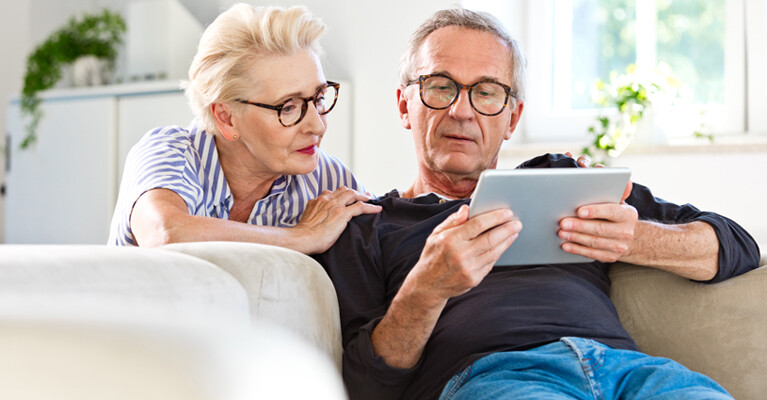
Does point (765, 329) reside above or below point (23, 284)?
below

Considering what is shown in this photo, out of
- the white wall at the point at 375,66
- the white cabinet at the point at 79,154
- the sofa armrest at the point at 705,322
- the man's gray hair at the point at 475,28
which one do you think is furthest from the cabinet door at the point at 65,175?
the sofa armrest at the point at 705,322

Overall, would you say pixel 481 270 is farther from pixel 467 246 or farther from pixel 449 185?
pixel 449 185

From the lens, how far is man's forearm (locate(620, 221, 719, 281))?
127 cm

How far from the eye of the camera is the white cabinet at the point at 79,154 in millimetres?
3422

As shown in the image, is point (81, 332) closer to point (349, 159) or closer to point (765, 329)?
point (765, 329)

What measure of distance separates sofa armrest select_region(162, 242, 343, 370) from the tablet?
0.27 meters

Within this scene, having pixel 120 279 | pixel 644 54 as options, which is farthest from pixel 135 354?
pixel 644 54

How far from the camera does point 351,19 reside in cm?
327

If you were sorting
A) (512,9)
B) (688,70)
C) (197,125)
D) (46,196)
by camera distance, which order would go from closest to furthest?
(197,125) < (688,70) < (512,9) < (46,196)

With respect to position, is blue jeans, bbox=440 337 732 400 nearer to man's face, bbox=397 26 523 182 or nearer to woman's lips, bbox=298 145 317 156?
man's face, bbox=397 26 523 182

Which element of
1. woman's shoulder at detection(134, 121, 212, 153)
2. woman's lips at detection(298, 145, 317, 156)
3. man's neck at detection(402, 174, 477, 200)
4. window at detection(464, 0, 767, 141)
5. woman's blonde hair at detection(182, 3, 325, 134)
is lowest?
man's neck at detection(402, 174, 477, 200)

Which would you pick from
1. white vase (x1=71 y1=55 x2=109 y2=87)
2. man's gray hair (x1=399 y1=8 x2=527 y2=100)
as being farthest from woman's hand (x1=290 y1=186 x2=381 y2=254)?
white vase (x1=71 y1=55 x2=109 y2=87)

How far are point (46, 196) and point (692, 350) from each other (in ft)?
10.5

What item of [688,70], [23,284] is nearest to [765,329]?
[23,284]
